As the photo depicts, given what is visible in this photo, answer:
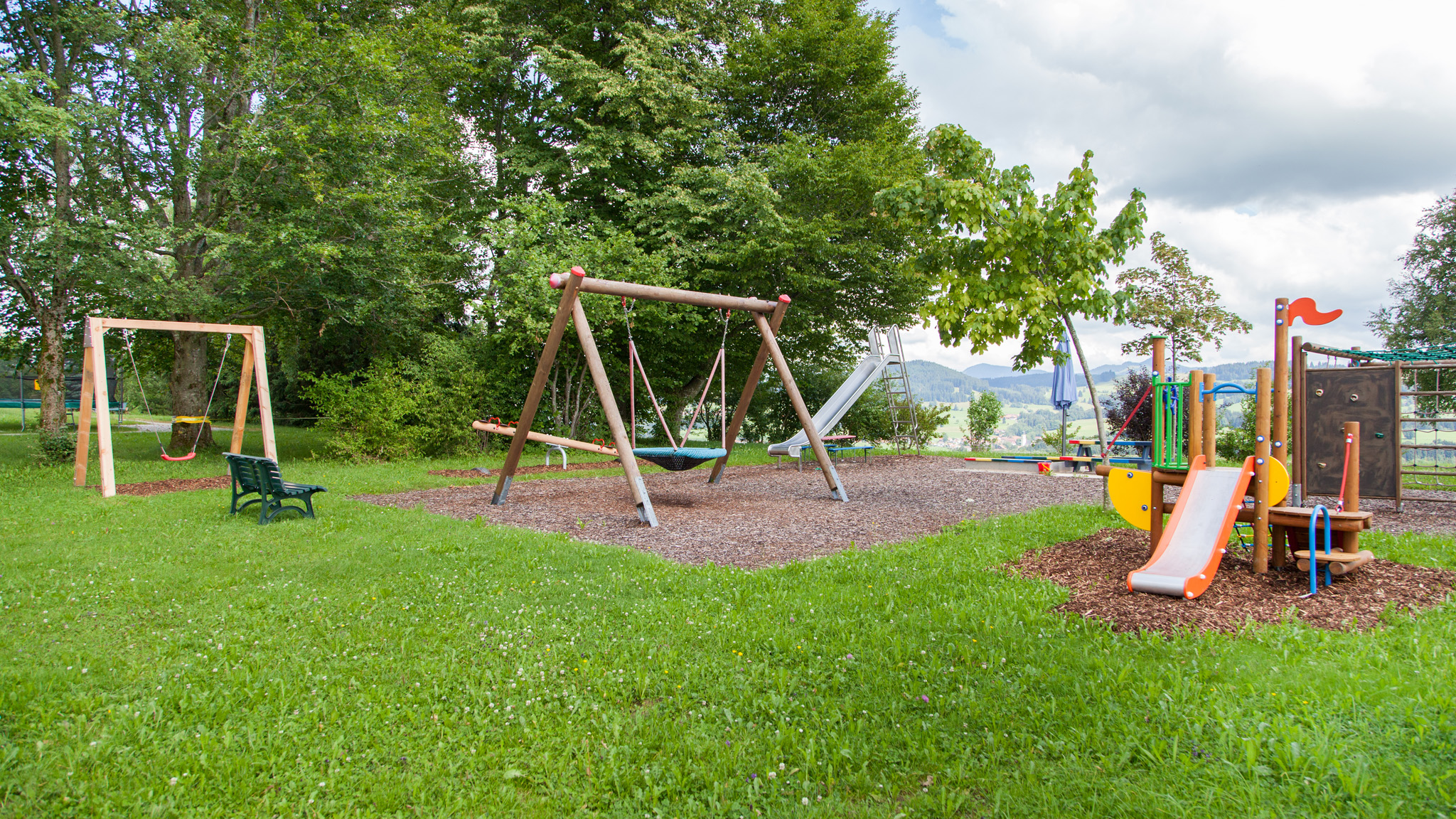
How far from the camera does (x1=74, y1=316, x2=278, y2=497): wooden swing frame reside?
960 centimetres

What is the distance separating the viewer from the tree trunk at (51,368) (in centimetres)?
1300

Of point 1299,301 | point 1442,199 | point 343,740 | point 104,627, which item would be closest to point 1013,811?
point 343,740

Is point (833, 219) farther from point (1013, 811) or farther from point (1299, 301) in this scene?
point (1013, 811)

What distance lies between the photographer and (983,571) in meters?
5.19

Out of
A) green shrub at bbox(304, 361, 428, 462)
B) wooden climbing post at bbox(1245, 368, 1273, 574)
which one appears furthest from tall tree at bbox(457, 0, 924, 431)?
wooden climbing post at bbox(1245, 368, 1273, 574)

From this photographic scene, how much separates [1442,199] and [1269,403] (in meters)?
26.1

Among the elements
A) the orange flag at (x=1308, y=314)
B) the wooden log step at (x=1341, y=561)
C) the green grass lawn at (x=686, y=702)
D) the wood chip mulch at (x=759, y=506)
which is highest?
the orange flag at (x=1308, y=314)

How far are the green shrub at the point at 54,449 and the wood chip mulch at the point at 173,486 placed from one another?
3.00 metres

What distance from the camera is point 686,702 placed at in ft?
10.6

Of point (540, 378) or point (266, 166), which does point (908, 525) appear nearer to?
point (540, 378)

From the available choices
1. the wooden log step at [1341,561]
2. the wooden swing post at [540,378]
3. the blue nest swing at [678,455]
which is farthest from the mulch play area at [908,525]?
the blue nest swing at [678,455]

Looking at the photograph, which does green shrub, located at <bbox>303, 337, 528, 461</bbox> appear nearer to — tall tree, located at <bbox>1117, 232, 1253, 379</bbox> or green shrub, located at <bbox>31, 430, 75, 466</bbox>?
green shrub, located at <bbox>31, 430, 75, 466</bbox>

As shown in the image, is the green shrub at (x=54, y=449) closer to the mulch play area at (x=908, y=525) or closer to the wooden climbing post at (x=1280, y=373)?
the mulch play area at (x=908, y=525)

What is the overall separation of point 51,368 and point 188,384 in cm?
232
